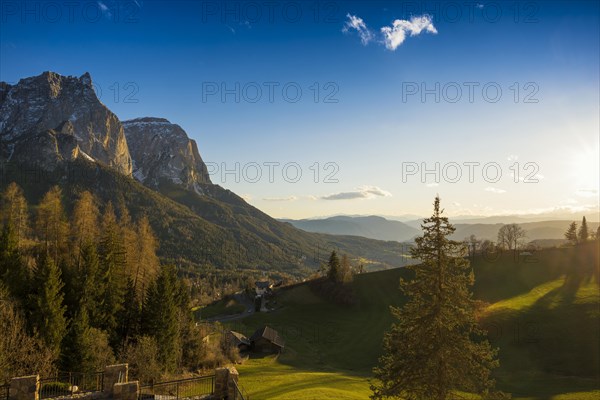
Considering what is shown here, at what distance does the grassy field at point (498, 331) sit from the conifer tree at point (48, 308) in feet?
69.7

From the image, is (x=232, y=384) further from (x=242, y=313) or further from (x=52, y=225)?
(x=242, y=313)

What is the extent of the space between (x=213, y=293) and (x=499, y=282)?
446ft

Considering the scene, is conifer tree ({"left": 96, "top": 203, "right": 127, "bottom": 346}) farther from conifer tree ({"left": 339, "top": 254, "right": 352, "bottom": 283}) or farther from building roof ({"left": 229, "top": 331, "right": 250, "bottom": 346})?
conifer tree ({"left": 339, "top": 254, "right": 352, "bottom": 283})

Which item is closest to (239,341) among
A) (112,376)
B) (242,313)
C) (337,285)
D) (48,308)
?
(242,313)

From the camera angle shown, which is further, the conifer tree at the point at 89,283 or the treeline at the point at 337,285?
the treeline at the point at 337,285

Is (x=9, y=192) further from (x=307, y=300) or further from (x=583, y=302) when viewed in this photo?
Answer: (x=583, y=302)

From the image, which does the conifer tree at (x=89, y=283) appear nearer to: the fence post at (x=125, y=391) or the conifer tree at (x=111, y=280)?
the conifer tree at (x=111, y=280)

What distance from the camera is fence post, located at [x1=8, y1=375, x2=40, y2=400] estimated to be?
1773cm

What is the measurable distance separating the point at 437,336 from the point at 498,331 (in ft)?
192

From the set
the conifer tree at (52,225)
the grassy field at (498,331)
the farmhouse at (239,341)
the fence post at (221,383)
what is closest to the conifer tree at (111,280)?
the conifer tree at (52,225)

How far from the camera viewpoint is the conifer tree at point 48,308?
107 ft

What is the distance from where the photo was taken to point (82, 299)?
3850 cm

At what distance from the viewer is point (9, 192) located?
41969mm

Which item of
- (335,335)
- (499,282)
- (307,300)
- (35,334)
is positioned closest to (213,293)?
(307,300)
